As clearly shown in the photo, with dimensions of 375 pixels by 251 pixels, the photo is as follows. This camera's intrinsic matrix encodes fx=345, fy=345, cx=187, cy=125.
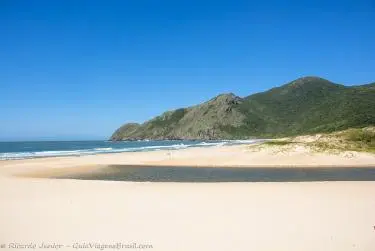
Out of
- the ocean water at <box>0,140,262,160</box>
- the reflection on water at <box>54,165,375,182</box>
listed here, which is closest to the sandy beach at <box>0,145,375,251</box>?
the reflection on water at <box>54,165,375,182</box>

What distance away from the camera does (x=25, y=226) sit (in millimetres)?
9391

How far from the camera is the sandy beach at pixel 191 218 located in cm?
806

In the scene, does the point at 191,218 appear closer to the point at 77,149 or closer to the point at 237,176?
the point at 237,176

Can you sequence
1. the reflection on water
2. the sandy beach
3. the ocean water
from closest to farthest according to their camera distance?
the sandy beach, the reflection on water, the ocean water

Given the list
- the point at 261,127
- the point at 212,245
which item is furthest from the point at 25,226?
the point at 261,127

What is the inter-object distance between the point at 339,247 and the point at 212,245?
2.83 metres

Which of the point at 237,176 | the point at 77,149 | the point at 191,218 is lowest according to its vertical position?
the point at 237,176

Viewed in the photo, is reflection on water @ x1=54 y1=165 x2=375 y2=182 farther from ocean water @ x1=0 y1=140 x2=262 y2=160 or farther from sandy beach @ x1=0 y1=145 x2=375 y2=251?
ocean water @ x1=0 y1=140 x2=262 y2=160

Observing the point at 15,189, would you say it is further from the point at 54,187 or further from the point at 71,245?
the point at 71,245

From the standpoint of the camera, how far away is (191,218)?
33.4 feet

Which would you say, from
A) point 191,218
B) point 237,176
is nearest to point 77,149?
point 237,176

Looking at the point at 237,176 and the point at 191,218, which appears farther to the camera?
the point at 237,176

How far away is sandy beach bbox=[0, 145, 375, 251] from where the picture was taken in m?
8.06

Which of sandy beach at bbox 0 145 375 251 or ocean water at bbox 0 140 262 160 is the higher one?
ocean water at bbox 0 140 262 160
